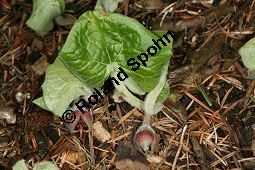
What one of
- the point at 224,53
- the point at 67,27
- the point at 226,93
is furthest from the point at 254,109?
the point at 67,27

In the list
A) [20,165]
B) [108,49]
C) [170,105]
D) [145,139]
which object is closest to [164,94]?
[170,105]

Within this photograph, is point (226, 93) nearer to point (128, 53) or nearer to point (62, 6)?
point (128, 53)

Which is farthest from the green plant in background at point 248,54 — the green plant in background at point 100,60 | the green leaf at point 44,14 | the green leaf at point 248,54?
the green leaf at point 44,14

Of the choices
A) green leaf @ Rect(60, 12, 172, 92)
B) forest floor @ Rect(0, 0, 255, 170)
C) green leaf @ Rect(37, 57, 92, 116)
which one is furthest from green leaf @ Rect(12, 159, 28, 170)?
green leaf @ Rect(60, 12, 172, 92)

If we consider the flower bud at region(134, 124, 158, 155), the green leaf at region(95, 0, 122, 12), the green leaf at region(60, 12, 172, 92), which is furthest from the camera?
the green leaf at region(95, 0, 122, 12)

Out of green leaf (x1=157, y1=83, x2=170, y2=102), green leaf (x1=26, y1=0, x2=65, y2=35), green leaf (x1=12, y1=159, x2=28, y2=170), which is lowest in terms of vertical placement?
green leaf (x1=12, y1=159, x2=28, y2=170)

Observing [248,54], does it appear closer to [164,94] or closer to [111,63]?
[164,94]

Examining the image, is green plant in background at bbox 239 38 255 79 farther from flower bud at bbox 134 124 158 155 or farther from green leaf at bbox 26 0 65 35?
green leaf at bbox 26 0 65 35
